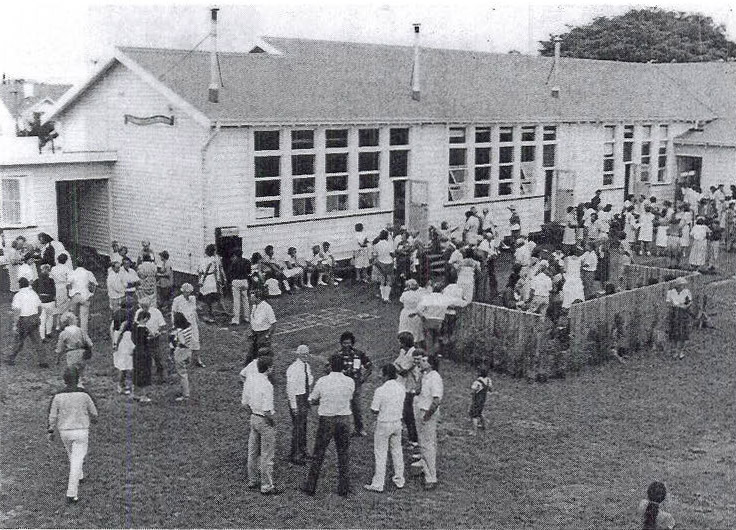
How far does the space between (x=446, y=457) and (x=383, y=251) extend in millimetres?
9537

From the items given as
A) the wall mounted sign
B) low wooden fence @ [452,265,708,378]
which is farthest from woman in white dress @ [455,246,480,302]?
the wall mounted sign

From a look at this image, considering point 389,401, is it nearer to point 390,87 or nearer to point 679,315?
point 679,315

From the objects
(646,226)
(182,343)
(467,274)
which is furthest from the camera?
(646,226)

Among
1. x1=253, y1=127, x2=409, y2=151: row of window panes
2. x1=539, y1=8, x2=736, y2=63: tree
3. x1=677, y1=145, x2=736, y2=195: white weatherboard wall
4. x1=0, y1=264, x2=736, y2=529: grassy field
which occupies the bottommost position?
x1=0, y1=264, x2=736, y2=529: grassy field

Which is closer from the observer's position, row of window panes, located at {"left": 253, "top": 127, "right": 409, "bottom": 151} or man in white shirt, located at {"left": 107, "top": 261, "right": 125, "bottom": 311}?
man in white shirt, located at {"left": 107, "top": 261, "right": 125, "bottom": 311}

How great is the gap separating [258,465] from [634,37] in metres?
51.0

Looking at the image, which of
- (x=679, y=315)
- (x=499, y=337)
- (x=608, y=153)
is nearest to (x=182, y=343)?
(x=499, y=337)

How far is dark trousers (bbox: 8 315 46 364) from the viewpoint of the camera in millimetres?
15445

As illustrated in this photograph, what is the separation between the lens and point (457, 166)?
27.6 meters

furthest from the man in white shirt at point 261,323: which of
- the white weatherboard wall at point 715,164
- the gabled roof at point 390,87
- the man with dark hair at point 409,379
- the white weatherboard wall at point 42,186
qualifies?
the white weatherboard wall at point 715,164

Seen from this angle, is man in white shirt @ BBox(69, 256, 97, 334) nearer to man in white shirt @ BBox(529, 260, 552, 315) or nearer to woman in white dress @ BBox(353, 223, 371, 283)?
woman in white dress @ BBox(353, 223, 371, 283)

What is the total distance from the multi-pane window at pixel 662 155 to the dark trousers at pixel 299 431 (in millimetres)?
26599

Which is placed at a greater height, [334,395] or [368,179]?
[368,179]

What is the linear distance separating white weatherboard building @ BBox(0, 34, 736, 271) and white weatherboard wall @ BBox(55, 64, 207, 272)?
0.05 m
